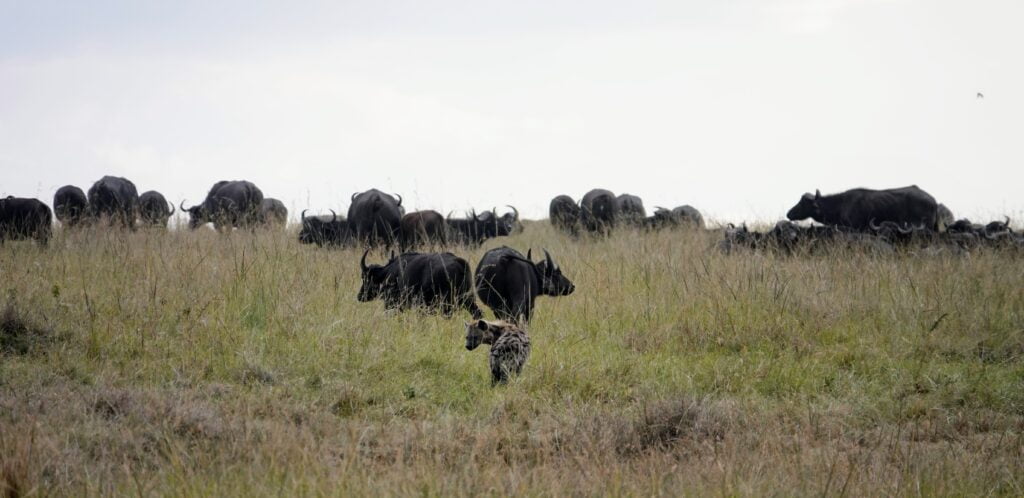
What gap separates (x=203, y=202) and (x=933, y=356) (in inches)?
766

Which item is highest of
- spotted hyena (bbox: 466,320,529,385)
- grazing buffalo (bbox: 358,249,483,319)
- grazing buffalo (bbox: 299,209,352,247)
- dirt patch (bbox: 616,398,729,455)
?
grazing buffalo (bbox: 299,209,352,247)

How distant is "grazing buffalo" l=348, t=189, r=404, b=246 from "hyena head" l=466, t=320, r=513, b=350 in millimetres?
9656

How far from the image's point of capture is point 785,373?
7980 millimetres

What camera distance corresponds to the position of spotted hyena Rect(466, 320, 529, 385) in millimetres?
7191

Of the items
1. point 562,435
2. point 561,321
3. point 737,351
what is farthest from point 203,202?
point 562,435

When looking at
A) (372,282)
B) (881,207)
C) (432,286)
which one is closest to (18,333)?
(372,282)

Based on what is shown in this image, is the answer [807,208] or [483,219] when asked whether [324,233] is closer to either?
[483,219]

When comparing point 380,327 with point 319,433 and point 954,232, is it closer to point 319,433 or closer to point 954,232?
point 319,433

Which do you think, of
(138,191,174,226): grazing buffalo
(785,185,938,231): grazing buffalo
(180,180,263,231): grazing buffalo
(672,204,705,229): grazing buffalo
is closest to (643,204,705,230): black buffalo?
(672,204,705,229): grazing buffalo

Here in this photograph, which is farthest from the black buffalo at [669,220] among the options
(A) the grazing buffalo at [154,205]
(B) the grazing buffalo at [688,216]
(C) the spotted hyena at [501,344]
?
(C) the spotted hyena at [501,344]

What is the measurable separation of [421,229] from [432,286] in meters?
7.61

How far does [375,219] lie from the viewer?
17516mm

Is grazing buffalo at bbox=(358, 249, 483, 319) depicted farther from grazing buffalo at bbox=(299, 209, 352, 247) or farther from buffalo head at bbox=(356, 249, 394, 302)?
grazing buffalo at bbox=(299, 209, 352, 247)

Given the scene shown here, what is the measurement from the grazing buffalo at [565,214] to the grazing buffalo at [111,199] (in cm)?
1035
